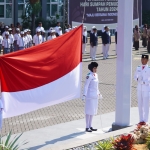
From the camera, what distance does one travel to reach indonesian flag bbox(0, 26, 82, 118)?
35.1 feet

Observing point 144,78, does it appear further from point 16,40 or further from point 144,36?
point 144,36

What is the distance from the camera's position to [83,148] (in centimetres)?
1049

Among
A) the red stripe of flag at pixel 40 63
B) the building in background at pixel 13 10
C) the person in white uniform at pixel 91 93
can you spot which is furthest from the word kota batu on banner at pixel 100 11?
the red stripe of flag at pixel 40 63

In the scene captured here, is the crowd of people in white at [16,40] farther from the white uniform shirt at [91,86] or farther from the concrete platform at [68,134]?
the white uniform shirt at [91,86]

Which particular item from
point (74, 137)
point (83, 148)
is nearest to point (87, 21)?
point (74, 137)

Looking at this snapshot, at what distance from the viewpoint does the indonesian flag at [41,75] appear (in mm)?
10703

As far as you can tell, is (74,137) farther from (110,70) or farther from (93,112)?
(110,70)

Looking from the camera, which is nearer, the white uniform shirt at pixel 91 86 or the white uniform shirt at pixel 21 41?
the white uniform shirt at pixel 91 86

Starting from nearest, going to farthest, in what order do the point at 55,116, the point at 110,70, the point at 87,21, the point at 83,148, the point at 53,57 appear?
1. the point at 83,148
2. the point at 53,57
3. the point at 55,116
4. the point at 110,70
5. the point at 87,21

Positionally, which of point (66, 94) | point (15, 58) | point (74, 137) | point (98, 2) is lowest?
point (74, 137)

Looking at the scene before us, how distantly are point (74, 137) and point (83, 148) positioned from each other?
2.30 metres

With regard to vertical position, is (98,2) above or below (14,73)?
above

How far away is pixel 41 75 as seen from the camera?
11359mm

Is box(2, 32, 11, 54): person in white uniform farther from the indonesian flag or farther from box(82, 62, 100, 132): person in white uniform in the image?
the indonesian flag
